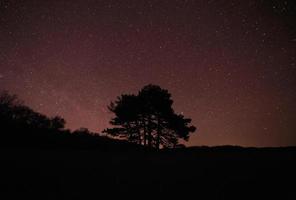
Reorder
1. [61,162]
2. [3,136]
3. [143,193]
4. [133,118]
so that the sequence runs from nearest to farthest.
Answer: [143,193] → [61,162] → [3,136] → [133,118]

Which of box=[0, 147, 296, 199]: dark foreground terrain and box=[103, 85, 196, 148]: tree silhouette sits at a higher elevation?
box=[103, 85, 196, 148]: tree silhouette

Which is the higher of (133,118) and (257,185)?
(133,118)

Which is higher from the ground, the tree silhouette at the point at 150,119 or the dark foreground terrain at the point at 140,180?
the tree silhouette at the point at 150,119

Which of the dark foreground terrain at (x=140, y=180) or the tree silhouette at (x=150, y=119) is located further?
the tree silhouette at (x=150, y=119)

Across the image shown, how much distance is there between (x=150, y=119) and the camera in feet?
82.7

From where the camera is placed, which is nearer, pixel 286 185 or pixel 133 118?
pixel 286 185

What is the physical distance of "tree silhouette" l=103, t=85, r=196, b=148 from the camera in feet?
81.1

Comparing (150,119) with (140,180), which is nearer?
(140,180)

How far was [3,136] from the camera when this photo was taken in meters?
13.2

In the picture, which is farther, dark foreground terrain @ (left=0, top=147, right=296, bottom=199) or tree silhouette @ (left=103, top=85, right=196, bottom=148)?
tree silhouette @ (left=103, top=85, right=196, bottom=148)

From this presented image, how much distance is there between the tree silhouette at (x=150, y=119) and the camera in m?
24.7

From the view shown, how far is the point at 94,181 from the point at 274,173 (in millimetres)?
4967

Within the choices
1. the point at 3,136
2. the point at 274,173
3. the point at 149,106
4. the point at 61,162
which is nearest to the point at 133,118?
the point at 149,106

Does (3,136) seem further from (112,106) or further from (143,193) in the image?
(112,106)
